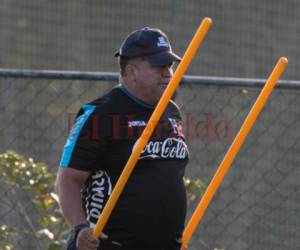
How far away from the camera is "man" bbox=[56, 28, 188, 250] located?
466 cm

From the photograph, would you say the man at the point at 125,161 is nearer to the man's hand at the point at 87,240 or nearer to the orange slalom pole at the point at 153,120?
the man's hand at the point at 87,240

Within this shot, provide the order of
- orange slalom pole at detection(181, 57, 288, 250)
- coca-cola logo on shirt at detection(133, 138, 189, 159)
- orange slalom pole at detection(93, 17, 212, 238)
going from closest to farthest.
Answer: orange slalom pole at detection(93, 17, 212, 238) < coca-cola logo on shirt at detection(133, 138, 189, 159) < orange slalom pole at detection(181, 57, 288, 250)

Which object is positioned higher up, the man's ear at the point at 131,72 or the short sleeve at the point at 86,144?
the man's ear at the point at 131,72

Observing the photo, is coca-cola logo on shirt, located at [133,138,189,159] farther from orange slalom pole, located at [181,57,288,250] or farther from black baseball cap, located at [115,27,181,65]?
black baseball cap, located at [115,27,181,65]

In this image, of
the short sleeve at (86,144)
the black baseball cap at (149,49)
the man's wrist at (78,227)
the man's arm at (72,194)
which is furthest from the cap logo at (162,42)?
the man's wrist at (78,227)

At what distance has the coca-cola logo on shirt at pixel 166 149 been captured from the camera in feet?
15.4

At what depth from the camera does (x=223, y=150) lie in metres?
7.14

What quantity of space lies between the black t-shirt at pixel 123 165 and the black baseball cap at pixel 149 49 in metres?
0.18

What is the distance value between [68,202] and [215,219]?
2319 mm

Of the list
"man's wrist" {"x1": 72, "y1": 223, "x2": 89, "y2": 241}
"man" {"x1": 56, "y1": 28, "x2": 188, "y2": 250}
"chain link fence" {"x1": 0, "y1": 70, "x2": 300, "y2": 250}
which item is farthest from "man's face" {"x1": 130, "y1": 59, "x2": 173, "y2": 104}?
"chain link fence" {"x1": 0, "y1": 70, "x2": 300, "y2": 250}

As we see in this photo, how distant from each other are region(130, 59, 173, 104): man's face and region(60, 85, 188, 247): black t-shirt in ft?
0.13

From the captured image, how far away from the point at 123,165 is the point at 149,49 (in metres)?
0.53

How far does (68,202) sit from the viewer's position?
463 centimetres

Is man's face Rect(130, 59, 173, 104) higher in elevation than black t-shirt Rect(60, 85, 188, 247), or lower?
higher
